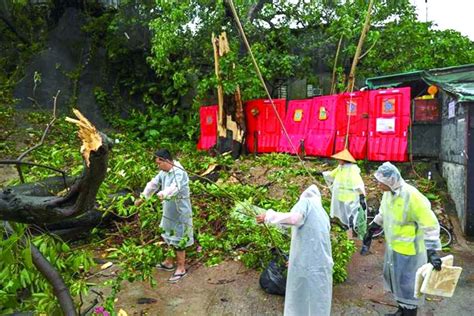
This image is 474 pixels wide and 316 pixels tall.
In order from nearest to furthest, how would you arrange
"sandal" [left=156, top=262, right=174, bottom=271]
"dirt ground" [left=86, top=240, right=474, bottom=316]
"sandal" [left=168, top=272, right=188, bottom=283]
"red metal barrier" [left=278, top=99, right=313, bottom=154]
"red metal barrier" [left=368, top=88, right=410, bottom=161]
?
1. "dirt ground" [left=86, top=240, right=474, bottom=316]
2. "sandal" [left=168, top=272, right=188, bottom=283]
3. "sandal" [left=156, top=262, right=174, bottom=271]
4. "red metal barrier" [left=368, top=88, right=410, bottom=161]
5. "red metal barrier" [left=278, top=99, right=313, bottom=154]

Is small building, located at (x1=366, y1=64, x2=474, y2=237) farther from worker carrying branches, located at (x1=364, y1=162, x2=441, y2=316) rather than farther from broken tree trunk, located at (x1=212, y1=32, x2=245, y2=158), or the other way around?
broken tree trunk, located at (x1=212, y1=32, x2=245, y2=158)

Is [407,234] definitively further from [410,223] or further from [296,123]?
[296,123]

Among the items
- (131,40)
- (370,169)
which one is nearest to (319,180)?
(370,169)

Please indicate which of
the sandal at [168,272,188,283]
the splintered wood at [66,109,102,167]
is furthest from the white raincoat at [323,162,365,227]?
the splintered wood at [66,109,102,167]

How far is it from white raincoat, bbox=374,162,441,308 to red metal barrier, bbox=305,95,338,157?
20.3ft

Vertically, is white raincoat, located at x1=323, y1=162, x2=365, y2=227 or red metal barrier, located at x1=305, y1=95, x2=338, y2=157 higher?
red metal barrier, located at x1=305, y1=95, x2=338, y2=157

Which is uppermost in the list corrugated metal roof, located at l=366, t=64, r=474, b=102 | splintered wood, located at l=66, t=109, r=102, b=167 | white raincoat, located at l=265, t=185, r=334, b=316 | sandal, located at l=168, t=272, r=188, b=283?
corrugated metal roof, located at l=366, t=64, r=474, b=102

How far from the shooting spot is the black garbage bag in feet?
14.9

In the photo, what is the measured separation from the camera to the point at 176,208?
17.6 feet

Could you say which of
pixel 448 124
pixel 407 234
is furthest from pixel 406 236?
pixel 448 124

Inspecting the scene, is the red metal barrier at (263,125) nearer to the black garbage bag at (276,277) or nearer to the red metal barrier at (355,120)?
the red metal barrier at (355,120)

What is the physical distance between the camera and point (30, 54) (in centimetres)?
1428

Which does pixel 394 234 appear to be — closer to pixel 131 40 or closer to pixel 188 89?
pixel 188 89

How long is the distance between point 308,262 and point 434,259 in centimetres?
107
